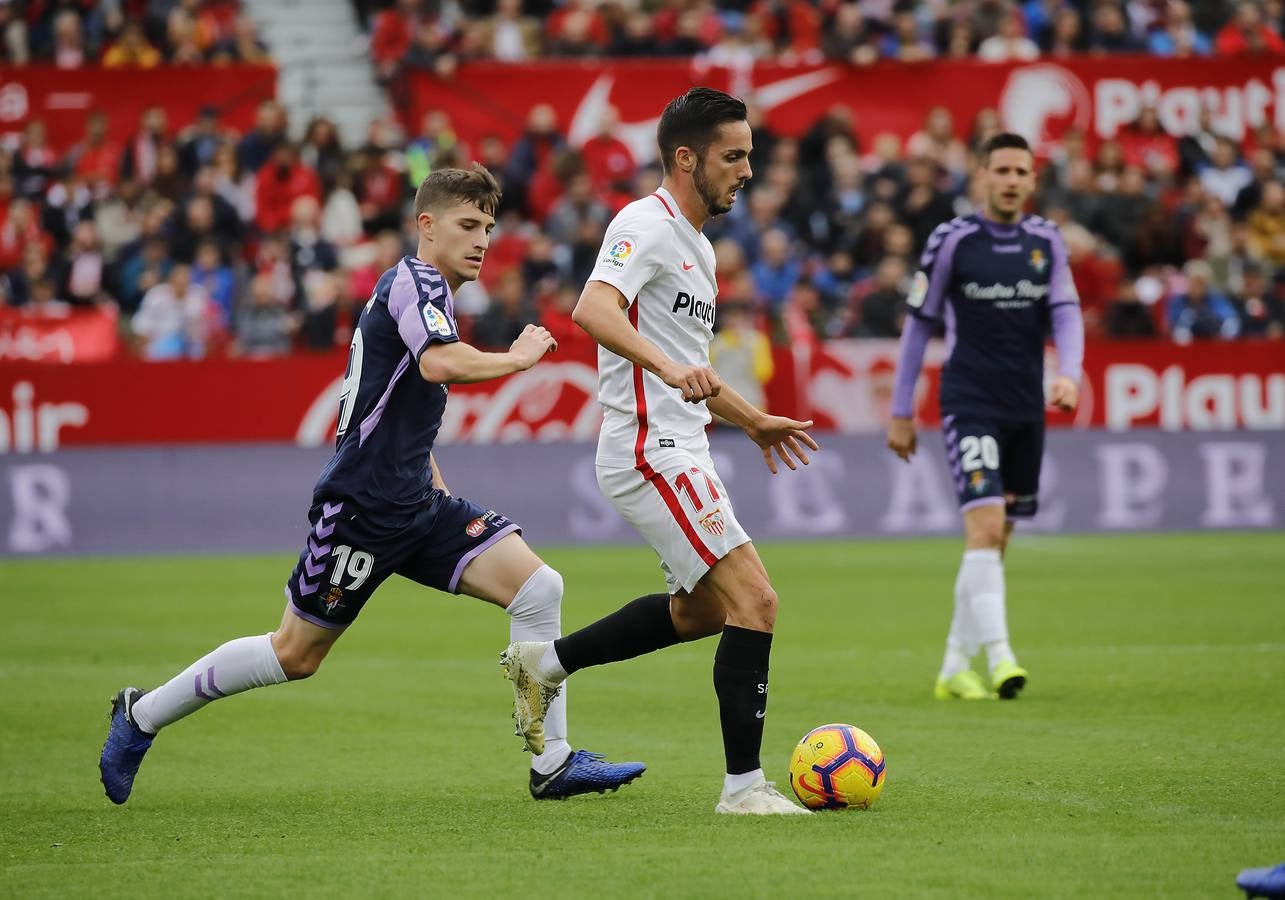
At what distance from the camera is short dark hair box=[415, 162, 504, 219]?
700cm

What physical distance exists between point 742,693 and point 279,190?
57.7 ft

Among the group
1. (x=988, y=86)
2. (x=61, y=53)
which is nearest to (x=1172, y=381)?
(x=988, y=86)

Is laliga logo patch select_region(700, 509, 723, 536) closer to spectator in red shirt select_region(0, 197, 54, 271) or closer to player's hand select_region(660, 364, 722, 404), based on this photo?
player's hand select_region(660, 364, 722, 404)

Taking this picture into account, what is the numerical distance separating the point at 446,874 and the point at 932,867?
1405 millimetres

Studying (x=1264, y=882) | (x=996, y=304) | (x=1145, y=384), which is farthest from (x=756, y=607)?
(x=1145, y=384)

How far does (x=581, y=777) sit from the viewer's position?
699 centimetres

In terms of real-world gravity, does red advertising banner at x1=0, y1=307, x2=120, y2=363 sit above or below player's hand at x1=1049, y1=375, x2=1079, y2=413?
above

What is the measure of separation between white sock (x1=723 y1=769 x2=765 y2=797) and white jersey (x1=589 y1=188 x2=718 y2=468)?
1117mm

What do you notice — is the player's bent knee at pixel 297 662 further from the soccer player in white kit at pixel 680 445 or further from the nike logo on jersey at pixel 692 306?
the nike logo on jersey at pixel 692 306

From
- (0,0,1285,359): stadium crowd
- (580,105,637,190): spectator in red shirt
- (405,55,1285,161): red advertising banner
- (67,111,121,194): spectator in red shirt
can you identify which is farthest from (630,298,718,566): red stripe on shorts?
(405,55,1285,161): red advertising banner

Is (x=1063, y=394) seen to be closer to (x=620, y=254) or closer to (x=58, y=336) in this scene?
(x=620, y=254)

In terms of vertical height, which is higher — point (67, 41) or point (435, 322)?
point (67, 41)

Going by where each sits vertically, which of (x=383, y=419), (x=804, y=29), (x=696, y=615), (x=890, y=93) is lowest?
(x=696, y=615)

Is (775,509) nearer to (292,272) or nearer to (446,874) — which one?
(292,272)
